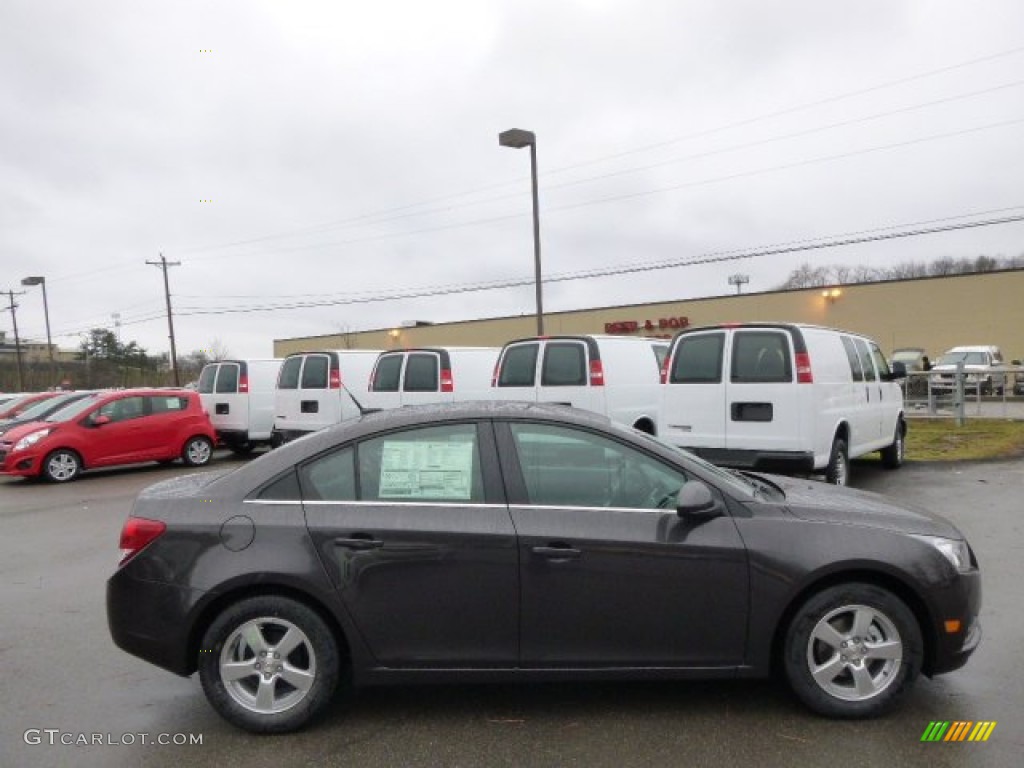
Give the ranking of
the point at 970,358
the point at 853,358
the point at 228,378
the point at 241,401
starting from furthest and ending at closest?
the point at 970,358 < the point at 228,378 < the point at 241,401 < the point at 853,358

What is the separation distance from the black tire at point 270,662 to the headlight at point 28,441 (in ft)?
37.6

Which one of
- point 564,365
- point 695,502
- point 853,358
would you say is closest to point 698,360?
point 853,358

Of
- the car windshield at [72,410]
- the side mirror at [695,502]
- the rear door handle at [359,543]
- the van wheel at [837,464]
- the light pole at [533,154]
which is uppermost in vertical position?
the light pole at [533,154]

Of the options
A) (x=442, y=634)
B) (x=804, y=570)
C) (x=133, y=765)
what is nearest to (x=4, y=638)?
(x=133, y=765)

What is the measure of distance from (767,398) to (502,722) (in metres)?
5.80

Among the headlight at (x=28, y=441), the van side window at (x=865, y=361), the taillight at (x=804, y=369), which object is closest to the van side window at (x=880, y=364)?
the van side window at (x=865, y=361)

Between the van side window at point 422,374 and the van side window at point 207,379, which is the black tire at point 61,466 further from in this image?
the van side window at point 422,374

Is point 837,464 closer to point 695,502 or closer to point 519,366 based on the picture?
point 519,366

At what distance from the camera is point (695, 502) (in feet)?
11.6

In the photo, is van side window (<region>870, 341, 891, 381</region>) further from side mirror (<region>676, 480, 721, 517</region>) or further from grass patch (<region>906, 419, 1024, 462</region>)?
side mirror (<region>676, 480, 721, 517</region>)

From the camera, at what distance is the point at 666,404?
9.32 m

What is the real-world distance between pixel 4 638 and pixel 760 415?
7.11 m

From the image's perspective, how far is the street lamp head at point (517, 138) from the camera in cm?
1661

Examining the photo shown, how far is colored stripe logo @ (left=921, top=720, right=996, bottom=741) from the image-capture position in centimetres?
341
